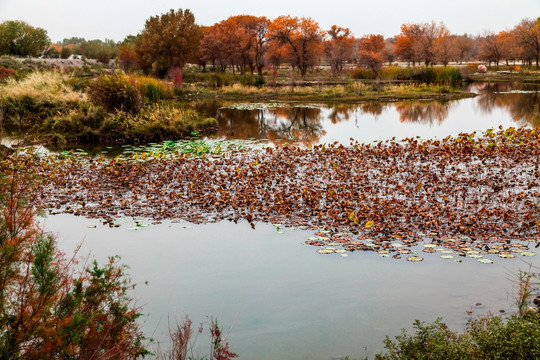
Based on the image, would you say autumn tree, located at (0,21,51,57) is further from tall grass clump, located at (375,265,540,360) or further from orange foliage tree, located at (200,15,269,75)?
tall grass clump, located at (375,265,540,360)

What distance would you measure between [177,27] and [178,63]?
163 inches

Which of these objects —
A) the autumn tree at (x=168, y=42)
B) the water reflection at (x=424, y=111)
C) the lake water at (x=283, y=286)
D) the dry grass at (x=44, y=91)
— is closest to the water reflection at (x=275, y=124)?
the water reflection at (x=424, y=111)

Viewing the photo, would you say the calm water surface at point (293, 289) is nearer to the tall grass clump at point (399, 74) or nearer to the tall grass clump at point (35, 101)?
the tall grass clump at point (35, 101)

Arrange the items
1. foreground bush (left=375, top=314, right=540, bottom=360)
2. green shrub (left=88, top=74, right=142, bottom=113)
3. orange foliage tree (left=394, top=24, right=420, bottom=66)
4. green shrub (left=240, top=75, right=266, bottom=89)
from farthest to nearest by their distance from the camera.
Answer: orange foliage tree (left=394, top=24, right=420, bottom=66) < green shrub (left=240, top=75, right=266, bottom=89) < green shrub (left=88, top=74, right=142, bottom=113) < foreground bush (left=375, top=314, right=540, bottom=360)

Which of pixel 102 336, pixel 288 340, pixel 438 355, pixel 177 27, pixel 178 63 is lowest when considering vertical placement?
pixel 288 340

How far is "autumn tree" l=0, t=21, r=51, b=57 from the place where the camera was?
68250 millimetres

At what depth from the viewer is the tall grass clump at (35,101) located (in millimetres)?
23484

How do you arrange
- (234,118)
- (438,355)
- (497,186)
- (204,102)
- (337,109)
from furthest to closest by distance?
(204,102), (337,109), (234,118), (497,186), (438,355)

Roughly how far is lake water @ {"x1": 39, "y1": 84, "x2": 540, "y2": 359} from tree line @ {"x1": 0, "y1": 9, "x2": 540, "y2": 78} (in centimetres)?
3965

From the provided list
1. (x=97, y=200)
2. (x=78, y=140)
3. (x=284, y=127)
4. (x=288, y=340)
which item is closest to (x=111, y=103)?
(x=78, y=140)

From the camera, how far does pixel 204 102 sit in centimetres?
3909

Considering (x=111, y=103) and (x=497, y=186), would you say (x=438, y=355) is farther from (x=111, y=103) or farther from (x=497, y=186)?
(x=111, y=103)

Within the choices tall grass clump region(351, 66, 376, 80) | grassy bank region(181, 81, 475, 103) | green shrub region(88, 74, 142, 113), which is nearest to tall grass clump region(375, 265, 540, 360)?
green shrub region(88, 74, 142, 113)

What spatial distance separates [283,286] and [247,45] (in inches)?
2529
